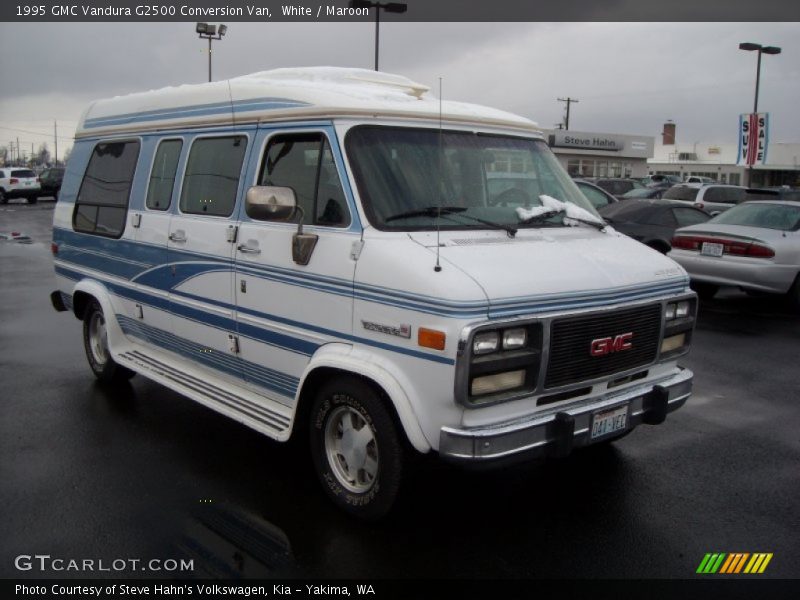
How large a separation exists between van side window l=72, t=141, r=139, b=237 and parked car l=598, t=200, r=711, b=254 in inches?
332

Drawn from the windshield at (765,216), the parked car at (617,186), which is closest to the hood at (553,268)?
the windshield at (765,216)

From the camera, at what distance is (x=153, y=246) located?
6.08 m

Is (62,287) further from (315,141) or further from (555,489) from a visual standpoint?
(555,489)

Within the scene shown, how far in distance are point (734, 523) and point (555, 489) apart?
1062mm

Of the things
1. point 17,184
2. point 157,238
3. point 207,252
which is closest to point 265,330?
point 207,252

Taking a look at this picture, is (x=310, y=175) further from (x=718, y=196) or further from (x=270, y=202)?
(x=718, y=196)

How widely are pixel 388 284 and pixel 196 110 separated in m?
2.54

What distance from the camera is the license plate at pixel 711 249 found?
36.5 ft

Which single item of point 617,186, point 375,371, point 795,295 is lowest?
point 795,295

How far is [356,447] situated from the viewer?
4402 mm

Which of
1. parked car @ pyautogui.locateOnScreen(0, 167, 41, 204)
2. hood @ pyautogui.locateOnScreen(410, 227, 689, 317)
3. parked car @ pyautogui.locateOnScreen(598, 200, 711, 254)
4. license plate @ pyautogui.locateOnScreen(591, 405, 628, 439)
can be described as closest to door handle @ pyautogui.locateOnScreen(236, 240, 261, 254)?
hood @ pyautogui.locateOnScreen(410, 227, 689, 317)

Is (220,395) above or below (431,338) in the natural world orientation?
below

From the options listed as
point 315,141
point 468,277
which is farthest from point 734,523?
point 315,141

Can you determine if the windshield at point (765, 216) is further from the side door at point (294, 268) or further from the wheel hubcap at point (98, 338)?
the wheel hubcap at point (98, 338)
